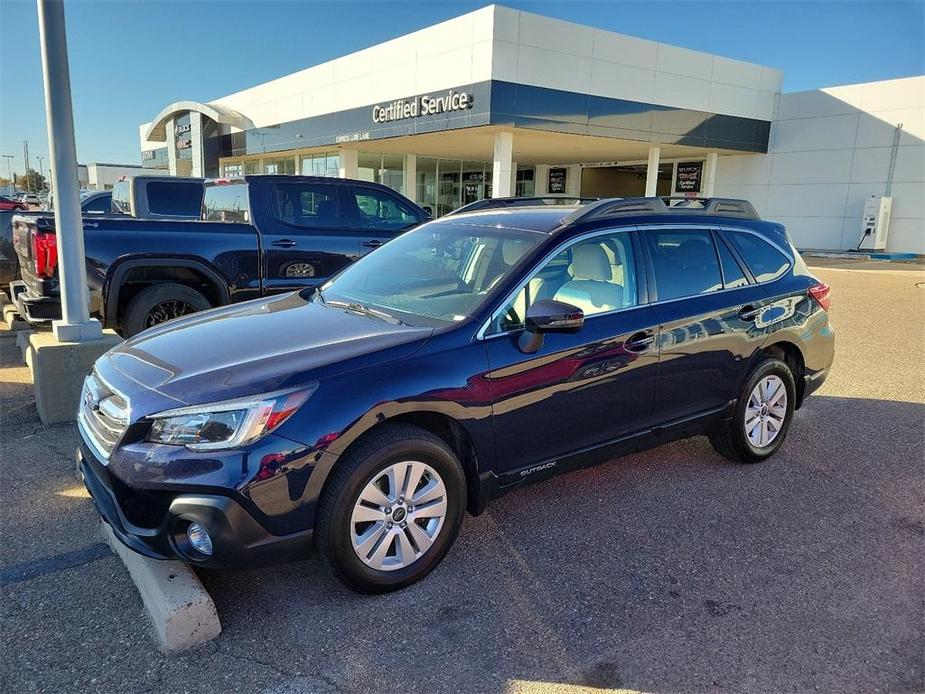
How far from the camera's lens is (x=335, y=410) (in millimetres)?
2742

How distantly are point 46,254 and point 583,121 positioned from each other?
17.3m

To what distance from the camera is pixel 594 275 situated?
391 cm

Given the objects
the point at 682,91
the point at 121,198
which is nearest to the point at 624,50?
the point at 682,91

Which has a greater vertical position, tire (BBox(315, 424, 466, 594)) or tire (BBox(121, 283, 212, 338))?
tire (BBox(121, 283, 212, 338))

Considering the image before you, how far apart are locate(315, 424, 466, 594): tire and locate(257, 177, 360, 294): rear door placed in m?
4.07

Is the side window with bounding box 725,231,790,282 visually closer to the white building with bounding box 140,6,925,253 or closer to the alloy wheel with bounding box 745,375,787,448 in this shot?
the alloy wheel with bounding box 745,375,787,448

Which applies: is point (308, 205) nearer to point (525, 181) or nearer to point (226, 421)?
point (226, 421)

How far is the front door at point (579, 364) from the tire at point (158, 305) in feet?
13.1

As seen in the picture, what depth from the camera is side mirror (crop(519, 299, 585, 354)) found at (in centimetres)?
319

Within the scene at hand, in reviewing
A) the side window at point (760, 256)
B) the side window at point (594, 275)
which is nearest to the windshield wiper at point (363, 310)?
the side window at point (594, 275)

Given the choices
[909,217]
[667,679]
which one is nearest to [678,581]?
[667,679]

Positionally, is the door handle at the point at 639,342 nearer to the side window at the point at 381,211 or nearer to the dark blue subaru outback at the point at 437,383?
the dark blue subaru outback at the point at 437,383

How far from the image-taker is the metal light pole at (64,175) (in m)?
5.14

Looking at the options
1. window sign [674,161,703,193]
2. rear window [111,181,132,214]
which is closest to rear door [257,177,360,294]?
rear window [111,181,132,214]
